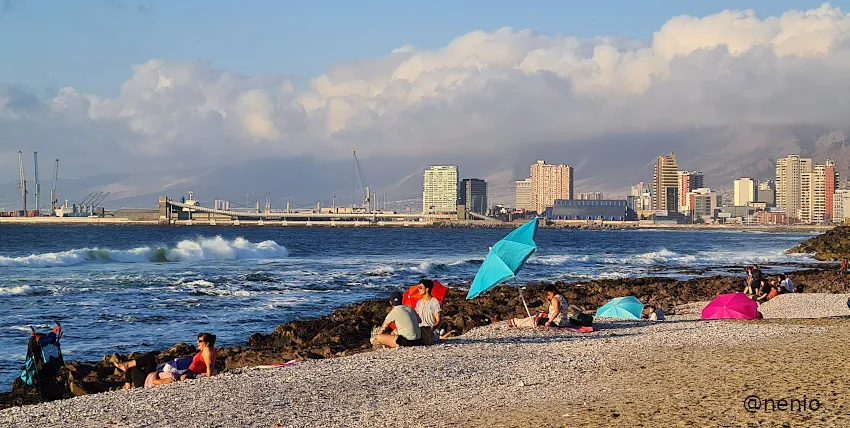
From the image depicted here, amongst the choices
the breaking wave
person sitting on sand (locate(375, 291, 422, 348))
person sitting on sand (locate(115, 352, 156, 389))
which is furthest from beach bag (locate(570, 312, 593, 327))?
the breaking wave

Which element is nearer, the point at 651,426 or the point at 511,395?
the point at 651,426

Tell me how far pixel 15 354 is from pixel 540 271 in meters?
33.2

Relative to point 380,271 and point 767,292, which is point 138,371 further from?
point 380,271

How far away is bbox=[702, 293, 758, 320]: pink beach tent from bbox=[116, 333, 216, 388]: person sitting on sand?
10814mm

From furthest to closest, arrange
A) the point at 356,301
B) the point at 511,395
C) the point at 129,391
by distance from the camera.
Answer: the point at 356,301
the point at 129,391
the point at 511,395

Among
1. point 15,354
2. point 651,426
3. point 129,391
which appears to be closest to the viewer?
point 651,426

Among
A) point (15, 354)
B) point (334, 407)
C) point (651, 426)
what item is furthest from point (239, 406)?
point (15, 354)

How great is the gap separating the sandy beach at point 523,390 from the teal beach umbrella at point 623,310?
14.7ft

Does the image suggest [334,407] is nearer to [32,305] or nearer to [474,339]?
[474,339]

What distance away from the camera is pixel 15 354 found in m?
17.8

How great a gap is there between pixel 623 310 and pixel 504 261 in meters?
4.69

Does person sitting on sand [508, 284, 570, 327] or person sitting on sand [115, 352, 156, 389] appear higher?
person sitting on sand [508, 284, 570, 327]

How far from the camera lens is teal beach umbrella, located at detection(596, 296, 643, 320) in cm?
2002

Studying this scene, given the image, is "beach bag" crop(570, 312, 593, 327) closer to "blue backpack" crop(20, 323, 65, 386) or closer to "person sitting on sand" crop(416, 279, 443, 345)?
"person sitting on sand" crop(416, 279, 443, 345)
